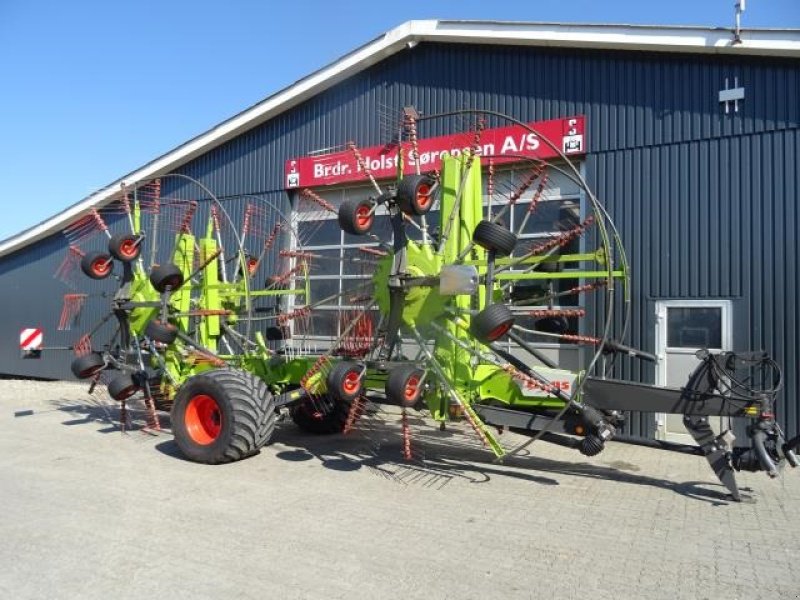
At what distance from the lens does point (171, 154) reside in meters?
14.6

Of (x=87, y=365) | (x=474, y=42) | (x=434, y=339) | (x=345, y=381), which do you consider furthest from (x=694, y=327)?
(x=87, y=365)

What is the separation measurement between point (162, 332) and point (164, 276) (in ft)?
2.54

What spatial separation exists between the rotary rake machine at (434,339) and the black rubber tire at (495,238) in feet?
0.06

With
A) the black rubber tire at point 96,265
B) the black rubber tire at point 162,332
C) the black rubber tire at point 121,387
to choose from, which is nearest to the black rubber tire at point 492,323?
the black rubber tire at point 162,332

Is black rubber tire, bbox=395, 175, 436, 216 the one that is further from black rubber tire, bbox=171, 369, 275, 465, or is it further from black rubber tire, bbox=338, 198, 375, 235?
black rubber tire, bbox=171, 369, 275, 465

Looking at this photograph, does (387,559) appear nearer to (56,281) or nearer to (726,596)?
(726,596)

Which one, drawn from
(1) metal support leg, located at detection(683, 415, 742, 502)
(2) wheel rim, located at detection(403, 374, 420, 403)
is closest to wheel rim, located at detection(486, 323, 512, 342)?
(2) wheel rim, located at detection(403, 374, 420, 403)

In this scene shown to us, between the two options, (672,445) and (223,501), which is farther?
(672,445)

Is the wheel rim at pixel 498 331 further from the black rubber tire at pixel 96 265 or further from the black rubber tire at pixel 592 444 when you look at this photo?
the black rubber tire at pixel 96 265

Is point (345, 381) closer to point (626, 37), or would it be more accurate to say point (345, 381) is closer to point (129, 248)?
point (129, 248)

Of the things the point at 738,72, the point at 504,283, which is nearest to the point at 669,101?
the point at 738,72

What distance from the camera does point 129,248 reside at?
9.41 meters

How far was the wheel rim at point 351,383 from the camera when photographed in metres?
6.66

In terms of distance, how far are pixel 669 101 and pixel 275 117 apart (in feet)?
24.4
